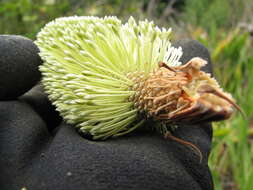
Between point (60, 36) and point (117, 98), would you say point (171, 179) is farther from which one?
point (60, 36)

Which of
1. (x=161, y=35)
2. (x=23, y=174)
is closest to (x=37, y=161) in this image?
(x=23, y=174)

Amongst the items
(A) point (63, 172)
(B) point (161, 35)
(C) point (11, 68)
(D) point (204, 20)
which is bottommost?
(D) point (204, 20)

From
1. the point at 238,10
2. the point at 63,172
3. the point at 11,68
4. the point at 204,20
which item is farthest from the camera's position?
the point at 204,20

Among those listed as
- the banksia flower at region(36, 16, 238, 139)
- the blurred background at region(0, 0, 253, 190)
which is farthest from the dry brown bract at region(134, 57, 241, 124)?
the blurred background at region(0, 0, 253, 190)

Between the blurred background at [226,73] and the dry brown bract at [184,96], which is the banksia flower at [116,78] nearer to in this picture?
the dry brown bract at [184,96]

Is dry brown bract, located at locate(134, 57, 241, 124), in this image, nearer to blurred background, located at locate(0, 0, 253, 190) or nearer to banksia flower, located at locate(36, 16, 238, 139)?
banksia flower, located at locate(36, 16, 238, 139)

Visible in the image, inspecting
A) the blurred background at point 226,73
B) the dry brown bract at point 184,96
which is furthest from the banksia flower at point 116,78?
the blurred background at point 226,73

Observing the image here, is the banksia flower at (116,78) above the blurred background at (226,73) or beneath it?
above
